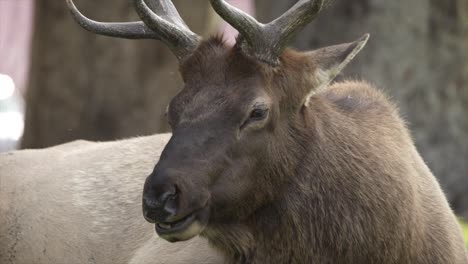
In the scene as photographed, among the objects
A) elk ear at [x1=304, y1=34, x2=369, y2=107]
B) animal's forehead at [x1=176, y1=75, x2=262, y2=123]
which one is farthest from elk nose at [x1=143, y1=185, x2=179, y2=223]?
elk ear at [x1=304, y1=34, x2=369, y2=107]

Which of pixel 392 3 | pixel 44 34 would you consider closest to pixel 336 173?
pixel 392 3

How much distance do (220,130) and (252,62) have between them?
0.51 meters

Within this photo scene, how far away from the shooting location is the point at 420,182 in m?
8.16

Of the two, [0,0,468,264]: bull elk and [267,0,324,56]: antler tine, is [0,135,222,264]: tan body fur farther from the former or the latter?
[267,0,324,56]: antler tine

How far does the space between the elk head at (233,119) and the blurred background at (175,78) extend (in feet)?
25.3

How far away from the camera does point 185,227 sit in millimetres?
6887

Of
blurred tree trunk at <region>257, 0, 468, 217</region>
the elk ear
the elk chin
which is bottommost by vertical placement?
blurred tree trunk at <region>257, 0, 468, 217</region>

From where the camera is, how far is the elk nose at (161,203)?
6.74 meters

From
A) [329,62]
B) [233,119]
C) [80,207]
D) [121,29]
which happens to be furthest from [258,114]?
[80,207]

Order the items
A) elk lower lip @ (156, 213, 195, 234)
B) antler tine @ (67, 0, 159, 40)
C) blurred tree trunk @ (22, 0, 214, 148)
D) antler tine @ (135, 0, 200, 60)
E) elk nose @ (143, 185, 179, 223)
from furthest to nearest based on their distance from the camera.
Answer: blurred tree trunk @ (22, 0, 214, 148), antler tine @ (67, 0, 159, 40), antler tine @ (135, 0, 200, 60), elk lower lip @ (156, 213, 195, 234), elk nose @ (143, 185, 179, 223)

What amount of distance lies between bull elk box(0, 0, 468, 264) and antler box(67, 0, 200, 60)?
0.01 meters

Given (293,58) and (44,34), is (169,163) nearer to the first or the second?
(293,58)

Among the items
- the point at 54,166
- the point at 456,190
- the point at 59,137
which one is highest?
the point at 54,166

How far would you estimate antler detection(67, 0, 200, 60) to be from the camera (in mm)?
7488
